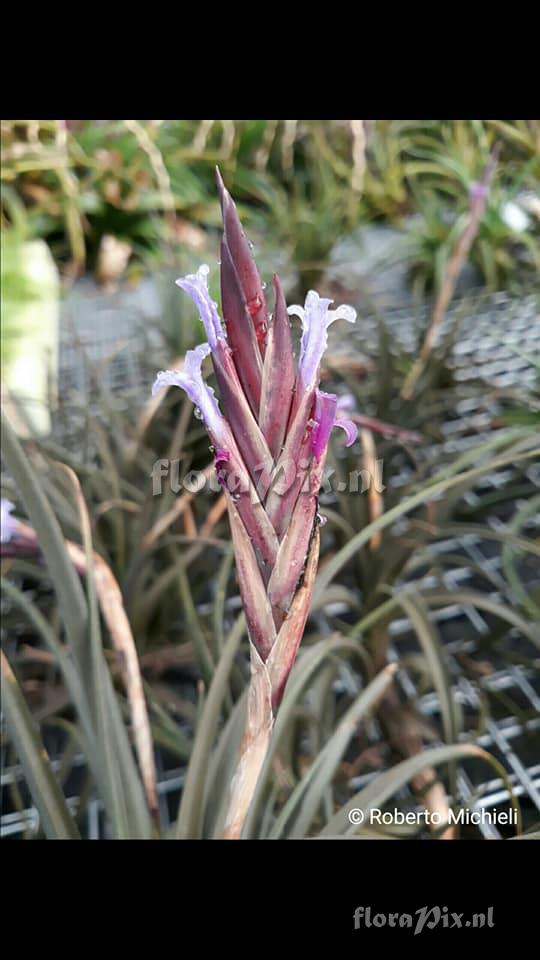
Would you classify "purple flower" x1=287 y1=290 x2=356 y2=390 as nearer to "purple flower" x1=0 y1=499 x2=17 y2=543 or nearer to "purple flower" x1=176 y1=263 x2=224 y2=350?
"purple flower" x1=176 y1=263 x2=224 y2=350

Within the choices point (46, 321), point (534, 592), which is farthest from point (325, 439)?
point (46, 321)

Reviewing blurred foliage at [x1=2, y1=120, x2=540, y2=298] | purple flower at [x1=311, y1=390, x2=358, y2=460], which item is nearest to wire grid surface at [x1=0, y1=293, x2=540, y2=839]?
blurred foliage at [x1=2, y1=120, x2=540, y2=298]

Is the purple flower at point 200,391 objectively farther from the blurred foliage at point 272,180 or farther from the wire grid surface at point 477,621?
the blurred foliage at point 272,180
